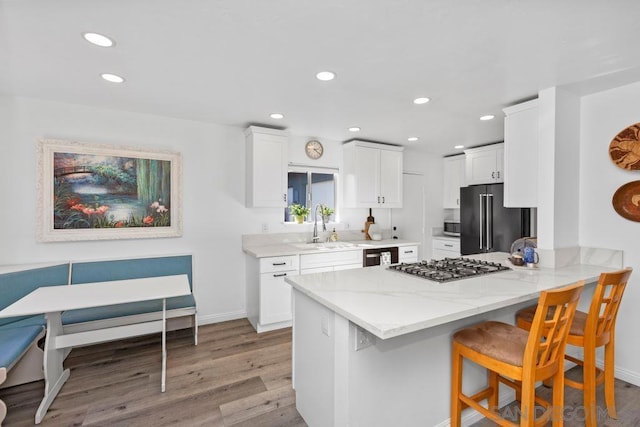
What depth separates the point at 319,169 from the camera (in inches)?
167

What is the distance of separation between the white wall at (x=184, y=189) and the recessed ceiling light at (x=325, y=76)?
1.72 metres

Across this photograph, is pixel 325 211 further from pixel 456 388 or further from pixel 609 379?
pixel 609 379

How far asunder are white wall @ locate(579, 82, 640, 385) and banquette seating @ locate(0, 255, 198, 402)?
12.3ft

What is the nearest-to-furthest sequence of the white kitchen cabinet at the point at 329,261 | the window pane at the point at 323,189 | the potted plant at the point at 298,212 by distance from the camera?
the white kitchen cabinet at the point at 329,261
the potted plant at the point at 298,212
the window pane at the point at 323,189

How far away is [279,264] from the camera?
330 cm

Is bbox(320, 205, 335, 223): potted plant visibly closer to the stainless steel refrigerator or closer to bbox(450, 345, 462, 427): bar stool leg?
the stainless steel refrigerator

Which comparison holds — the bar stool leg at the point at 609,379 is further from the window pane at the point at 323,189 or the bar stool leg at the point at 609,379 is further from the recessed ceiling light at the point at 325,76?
the window pane at the point at 323,189

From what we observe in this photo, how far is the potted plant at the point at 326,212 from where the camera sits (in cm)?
419

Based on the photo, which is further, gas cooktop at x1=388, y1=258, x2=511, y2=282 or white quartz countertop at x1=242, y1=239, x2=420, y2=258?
white quartz countertop at x1=242, y1=239, x2=420, y2=258

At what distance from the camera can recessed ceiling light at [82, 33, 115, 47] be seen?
5.58ft

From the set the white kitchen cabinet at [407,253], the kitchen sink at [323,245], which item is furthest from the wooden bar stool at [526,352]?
the white kitchen cabinet at [407,253]

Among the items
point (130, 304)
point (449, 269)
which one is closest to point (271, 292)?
point (130, 304)

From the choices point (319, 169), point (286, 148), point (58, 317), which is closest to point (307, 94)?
point (286, 148)

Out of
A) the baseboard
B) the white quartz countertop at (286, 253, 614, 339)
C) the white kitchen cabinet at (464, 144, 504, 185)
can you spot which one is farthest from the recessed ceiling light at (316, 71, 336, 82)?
the white kitchen cabinet at (464, 144, 504, 185)
